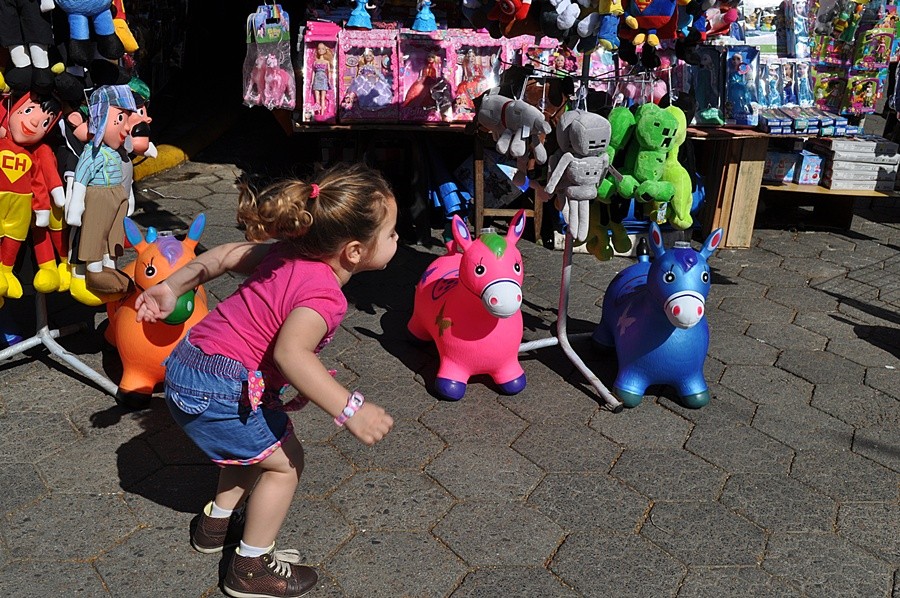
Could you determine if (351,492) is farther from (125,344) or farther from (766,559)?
(766,559)

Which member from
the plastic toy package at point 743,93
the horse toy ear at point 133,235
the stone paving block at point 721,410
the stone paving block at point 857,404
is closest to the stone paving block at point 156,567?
the horse toy ear at point 133,235

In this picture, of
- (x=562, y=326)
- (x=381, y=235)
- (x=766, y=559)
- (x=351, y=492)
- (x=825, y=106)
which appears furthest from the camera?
(x=825, y=106)

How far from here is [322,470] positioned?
330cm

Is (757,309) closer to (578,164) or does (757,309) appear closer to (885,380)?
(885,380)

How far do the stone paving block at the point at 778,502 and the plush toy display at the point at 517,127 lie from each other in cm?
143

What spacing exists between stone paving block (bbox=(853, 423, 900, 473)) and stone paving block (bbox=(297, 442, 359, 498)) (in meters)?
1.98

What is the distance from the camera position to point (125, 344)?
3623 mm

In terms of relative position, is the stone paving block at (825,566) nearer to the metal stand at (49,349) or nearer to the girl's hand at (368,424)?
the girl's hand at (368,424)

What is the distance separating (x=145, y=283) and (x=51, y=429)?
65cm

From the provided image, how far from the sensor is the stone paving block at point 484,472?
3229 mm

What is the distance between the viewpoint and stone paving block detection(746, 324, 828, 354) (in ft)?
14.6

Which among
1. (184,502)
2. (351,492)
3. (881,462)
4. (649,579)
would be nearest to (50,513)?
(184,502)

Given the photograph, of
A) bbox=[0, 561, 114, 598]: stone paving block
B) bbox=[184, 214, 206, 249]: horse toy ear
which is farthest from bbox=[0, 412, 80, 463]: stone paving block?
bbox=[184, 214, 206, 249]: horse toy ear

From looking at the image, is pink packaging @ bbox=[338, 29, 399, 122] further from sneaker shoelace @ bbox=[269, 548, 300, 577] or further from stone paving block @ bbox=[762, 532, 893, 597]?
stone paving block @ bbox=[762, 532, 893, 597]
